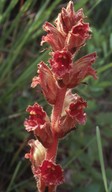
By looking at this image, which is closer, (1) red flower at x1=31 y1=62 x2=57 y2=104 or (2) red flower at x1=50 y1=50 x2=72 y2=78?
(2) red flower at x1=50 y1=50 x2=72 y2=78

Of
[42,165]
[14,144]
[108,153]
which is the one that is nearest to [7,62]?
[14,144]

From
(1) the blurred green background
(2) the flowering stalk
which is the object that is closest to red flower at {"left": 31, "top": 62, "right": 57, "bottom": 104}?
(2) the flowering stalk

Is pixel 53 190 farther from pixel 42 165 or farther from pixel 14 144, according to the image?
pixel 14 144

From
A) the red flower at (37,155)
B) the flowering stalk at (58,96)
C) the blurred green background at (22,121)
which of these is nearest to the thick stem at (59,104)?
the flowering stalk at (58,96)

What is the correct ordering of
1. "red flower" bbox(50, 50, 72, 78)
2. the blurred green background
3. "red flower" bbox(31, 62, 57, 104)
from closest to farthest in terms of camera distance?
"red flower" bbox(50, 50, 72, 78), "red flower" bbox(31, 62, 57, 104), the blurred green background

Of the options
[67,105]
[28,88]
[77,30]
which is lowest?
[67,105]

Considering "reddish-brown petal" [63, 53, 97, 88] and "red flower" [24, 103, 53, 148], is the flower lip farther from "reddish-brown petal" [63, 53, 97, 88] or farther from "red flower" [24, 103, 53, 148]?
"reddish-brown petal" [63, 53, 97, 88]

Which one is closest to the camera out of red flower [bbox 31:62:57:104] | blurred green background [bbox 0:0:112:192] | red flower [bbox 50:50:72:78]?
red flower [bbox 50:50:72:78]

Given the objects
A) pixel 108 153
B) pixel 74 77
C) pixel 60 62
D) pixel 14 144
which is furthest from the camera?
pixel 108 153
